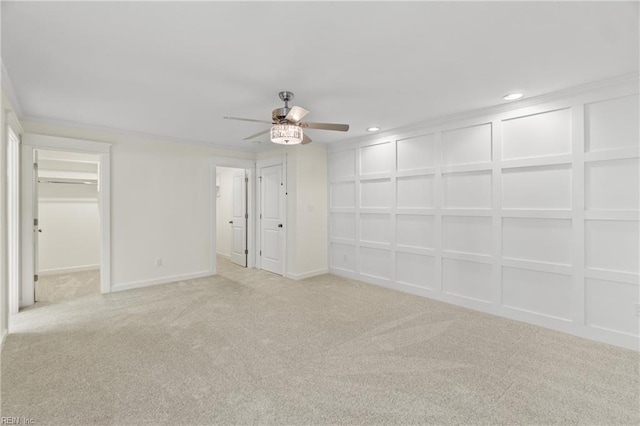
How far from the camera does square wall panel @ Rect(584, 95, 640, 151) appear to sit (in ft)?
9.02

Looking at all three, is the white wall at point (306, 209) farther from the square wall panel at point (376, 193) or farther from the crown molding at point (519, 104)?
the crown molding at point (519, 104)

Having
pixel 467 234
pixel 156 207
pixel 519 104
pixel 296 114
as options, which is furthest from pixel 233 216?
pixel 519 104

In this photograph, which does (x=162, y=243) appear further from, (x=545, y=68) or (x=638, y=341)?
(x=638, y=341)

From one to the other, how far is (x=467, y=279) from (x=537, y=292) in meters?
0.75

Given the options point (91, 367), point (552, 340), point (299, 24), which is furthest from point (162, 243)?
point (552, 340)

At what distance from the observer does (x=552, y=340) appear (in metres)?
2.96

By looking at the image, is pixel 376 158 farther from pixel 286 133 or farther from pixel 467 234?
pixel 286 133

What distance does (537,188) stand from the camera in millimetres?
3307

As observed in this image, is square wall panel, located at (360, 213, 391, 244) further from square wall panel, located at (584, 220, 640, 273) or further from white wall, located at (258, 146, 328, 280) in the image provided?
square wall panel, located at (584, 220, 640, 273)

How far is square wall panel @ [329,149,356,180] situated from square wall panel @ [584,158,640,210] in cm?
316

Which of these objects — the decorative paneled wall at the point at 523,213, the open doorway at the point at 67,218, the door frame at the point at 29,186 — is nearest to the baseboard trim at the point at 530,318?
the decorative paneled wall at the point at 523,213

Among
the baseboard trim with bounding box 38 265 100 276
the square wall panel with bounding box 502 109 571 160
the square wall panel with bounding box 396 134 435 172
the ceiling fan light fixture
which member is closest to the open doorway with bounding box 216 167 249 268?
the baseboard trim with bounding box 38 265 100 276

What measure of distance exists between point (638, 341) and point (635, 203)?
125 centimetres

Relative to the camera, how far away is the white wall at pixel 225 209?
24.0ft
